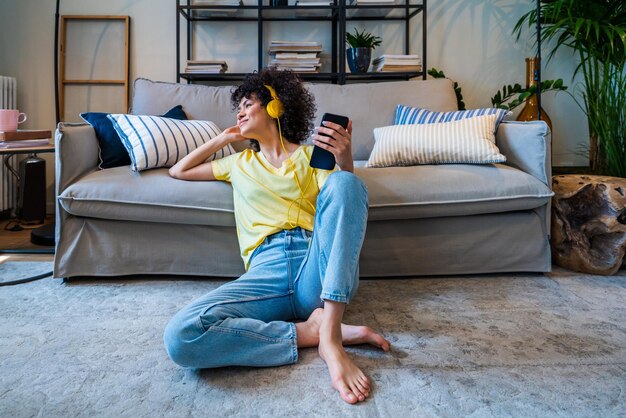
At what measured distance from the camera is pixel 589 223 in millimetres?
2172

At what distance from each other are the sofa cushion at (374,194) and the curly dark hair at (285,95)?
385 millimetres

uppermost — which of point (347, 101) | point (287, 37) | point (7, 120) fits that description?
point (287, 37)

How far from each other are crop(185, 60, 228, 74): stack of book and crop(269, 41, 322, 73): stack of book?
322 millimetres

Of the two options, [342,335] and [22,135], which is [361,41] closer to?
[22,135]

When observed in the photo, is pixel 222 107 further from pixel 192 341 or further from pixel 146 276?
pixel 192 341

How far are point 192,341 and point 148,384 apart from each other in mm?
143

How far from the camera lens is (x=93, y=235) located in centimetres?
199

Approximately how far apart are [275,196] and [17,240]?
1853mm

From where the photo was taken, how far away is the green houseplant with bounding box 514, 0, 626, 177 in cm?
242

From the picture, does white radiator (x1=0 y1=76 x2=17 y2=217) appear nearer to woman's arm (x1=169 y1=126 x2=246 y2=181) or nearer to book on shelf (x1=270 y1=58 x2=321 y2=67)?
book on shelf (x1=270 y1=58 x2=321 y2=67)

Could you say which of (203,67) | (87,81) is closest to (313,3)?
(203,67)

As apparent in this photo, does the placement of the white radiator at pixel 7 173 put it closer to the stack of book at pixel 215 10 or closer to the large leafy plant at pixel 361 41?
the stack of book at pixel 215 10

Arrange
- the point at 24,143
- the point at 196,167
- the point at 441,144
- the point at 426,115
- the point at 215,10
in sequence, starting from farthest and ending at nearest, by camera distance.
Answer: the point at 215,10, the point at 426,115, the point at 24,143, the point at 441,144, the point at 196,167

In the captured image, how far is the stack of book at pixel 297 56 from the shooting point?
3047 millimetres
